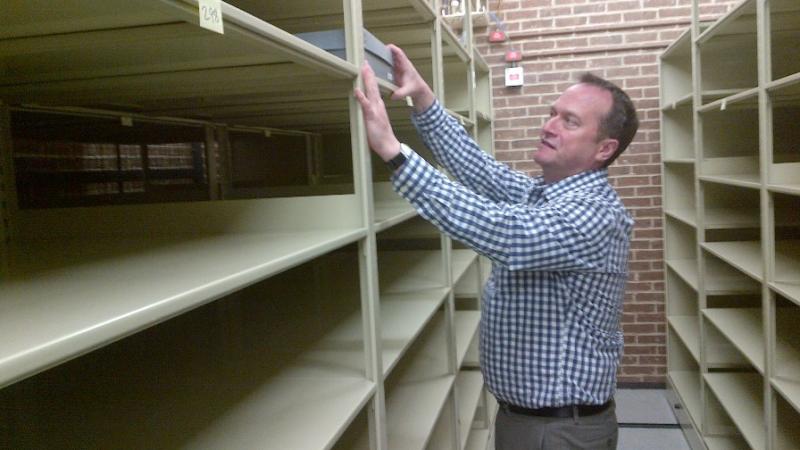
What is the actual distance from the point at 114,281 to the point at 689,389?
13.9ft

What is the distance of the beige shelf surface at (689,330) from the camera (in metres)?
4.04

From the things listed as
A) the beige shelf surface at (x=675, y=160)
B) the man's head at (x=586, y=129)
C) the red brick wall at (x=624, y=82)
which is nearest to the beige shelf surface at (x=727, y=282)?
the beige shelf surface at (x=675, y=160)

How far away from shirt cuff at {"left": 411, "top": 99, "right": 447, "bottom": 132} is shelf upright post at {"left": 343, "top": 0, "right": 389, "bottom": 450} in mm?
606

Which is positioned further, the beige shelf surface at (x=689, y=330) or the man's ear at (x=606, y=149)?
the beige shelf surface at (x=689, y=330)

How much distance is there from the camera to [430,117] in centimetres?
215

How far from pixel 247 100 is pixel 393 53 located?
0.45 m

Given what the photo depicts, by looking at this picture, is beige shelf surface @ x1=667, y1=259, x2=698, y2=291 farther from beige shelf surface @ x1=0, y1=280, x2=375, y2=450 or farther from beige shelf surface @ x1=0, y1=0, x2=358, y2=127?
beige shelf surface @ x1=0, y1=0, x2=358, y2=127

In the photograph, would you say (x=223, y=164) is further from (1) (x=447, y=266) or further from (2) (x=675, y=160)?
(2) (x=675, y=160)

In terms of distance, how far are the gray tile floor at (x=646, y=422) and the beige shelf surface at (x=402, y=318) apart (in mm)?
2129

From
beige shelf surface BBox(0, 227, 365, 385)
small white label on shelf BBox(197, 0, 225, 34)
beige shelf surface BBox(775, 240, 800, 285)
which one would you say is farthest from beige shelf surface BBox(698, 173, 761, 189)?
small white label on shelf BBox(197, 0, 225, 34)

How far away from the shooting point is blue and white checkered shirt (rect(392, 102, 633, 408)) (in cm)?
159

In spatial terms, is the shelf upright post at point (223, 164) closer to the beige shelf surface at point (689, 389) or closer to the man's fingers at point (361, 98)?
the man's fingers at point (361, 98)

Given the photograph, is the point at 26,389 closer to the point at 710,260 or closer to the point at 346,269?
the point at 346,269

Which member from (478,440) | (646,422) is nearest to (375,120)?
(478,440)
